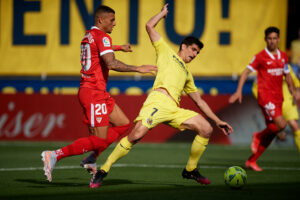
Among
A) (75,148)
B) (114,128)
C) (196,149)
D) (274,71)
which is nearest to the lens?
(75,148)

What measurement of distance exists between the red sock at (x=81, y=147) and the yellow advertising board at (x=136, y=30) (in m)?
8.69

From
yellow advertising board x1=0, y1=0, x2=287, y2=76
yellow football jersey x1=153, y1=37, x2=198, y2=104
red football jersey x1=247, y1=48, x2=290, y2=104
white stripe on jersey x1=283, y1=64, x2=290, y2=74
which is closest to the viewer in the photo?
yellow football jersey x1=153, y1=37, x2=198, y2=104

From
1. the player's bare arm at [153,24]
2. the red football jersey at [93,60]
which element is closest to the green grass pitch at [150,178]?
the red football jersey at [93,60]

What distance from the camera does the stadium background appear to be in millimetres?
14695

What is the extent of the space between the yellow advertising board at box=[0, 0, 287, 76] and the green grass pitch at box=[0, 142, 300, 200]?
381 cm

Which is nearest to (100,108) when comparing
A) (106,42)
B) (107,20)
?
(106,42)

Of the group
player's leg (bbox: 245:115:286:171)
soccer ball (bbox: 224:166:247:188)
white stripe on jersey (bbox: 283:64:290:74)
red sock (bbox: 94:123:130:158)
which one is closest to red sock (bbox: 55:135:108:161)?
red sock (bbox: 94:123:130:158)

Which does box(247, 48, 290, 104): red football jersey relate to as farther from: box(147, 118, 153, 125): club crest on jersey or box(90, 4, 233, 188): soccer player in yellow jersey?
box(147, 118, 153, 125): club crest on jersey

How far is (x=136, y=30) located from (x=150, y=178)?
8.60 m

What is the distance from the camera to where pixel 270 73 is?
956 cm

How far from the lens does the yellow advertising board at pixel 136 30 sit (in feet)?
52.0

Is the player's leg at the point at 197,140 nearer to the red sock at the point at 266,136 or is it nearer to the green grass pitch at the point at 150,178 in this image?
the green grass pitch at the point at 150,178

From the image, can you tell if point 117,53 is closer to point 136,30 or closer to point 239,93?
point 136,30

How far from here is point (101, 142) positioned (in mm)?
7250
